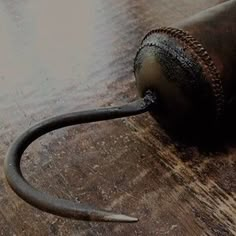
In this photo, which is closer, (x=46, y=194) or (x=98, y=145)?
(x=46, y=194)

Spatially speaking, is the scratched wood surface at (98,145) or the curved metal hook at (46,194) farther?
the scratched wood surface at (98,145)

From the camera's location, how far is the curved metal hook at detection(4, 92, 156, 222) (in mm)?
617

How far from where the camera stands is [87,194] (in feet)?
2.46

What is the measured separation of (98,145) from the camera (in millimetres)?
834

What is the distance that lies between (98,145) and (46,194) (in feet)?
0.67

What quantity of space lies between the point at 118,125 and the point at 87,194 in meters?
0.17

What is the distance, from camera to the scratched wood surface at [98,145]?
0.72 m

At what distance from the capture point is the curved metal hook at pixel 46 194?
24.3 inches

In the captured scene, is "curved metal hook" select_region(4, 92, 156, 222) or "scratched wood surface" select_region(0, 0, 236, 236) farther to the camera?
"scratched wood surface" select_region(0, 0, 236, 236)

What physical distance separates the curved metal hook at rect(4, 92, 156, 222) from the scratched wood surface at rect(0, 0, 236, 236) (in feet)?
0.27

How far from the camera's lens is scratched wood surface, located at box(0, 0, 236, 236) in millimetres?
719

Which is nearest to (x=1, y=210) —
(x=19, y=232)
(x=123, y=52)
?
(x=19, y=232)

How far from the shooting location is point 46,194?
2.12 feet

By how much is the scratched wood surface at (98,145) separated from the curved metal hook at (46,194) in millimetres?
82
